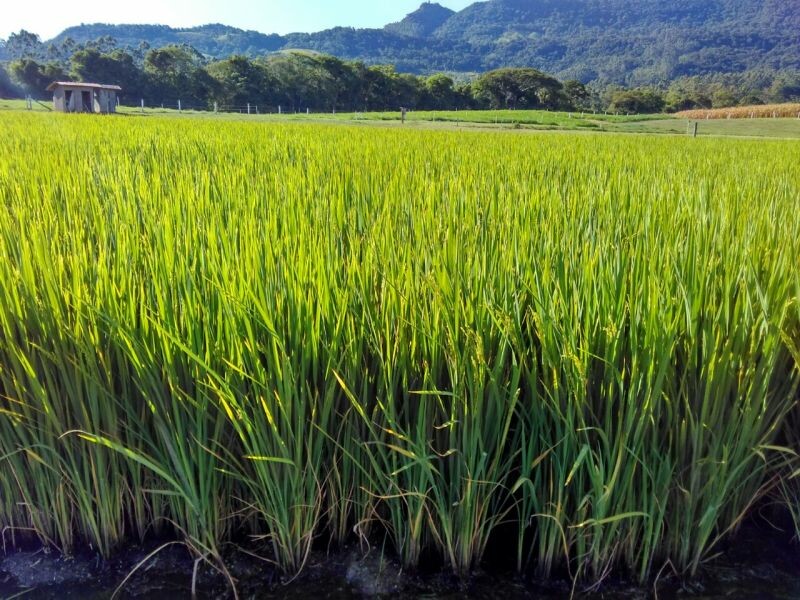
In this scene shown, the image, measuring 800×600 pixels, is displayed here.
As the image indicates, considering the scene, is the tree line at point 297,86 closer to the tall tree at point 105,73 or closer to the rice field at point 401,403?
the tall tree at point 105,73

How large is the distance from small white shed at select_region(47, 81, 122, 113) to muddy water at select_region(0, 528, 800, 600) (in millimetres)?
27354

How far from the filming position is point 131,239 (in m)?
1.65

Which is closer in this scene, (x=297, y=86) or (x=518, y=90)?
(x=297, y=86)

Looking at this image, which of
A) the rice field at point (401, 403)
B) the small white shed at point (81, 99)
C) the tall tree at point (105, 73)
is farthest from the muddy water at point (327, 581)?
the tall tree at point (105, 73)

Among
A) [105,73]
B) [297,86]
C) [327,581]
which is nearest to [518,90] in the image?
[297,86]

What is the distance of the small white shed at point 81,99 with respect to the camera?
24869 millimetres

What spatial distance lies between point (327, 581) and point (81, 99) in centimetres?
2914

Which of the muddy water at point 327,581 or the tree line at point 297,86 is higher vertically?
the tree line at point 297,86

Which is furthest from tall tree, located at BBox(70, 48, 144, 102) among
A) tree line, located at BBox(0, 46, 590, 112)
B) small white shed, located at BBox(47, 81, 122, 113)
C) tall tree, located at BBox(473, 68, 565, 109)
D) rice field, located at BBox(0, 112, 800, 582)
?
rice field, located at BBox(0, 112, 800, 582)

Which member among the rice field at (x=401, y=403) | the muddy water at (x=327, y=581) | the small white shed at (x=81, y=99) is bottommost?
the muddy water at (x=327, y=581)

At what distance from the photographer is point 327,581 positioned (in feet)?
4.24

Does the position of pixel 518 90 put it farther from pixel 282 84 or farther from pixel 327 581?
pixel 327 581

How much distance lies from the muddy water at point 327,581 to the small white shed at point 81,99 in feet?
89.7

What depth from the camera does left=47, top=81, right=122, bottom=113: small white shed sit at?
24.9 m
